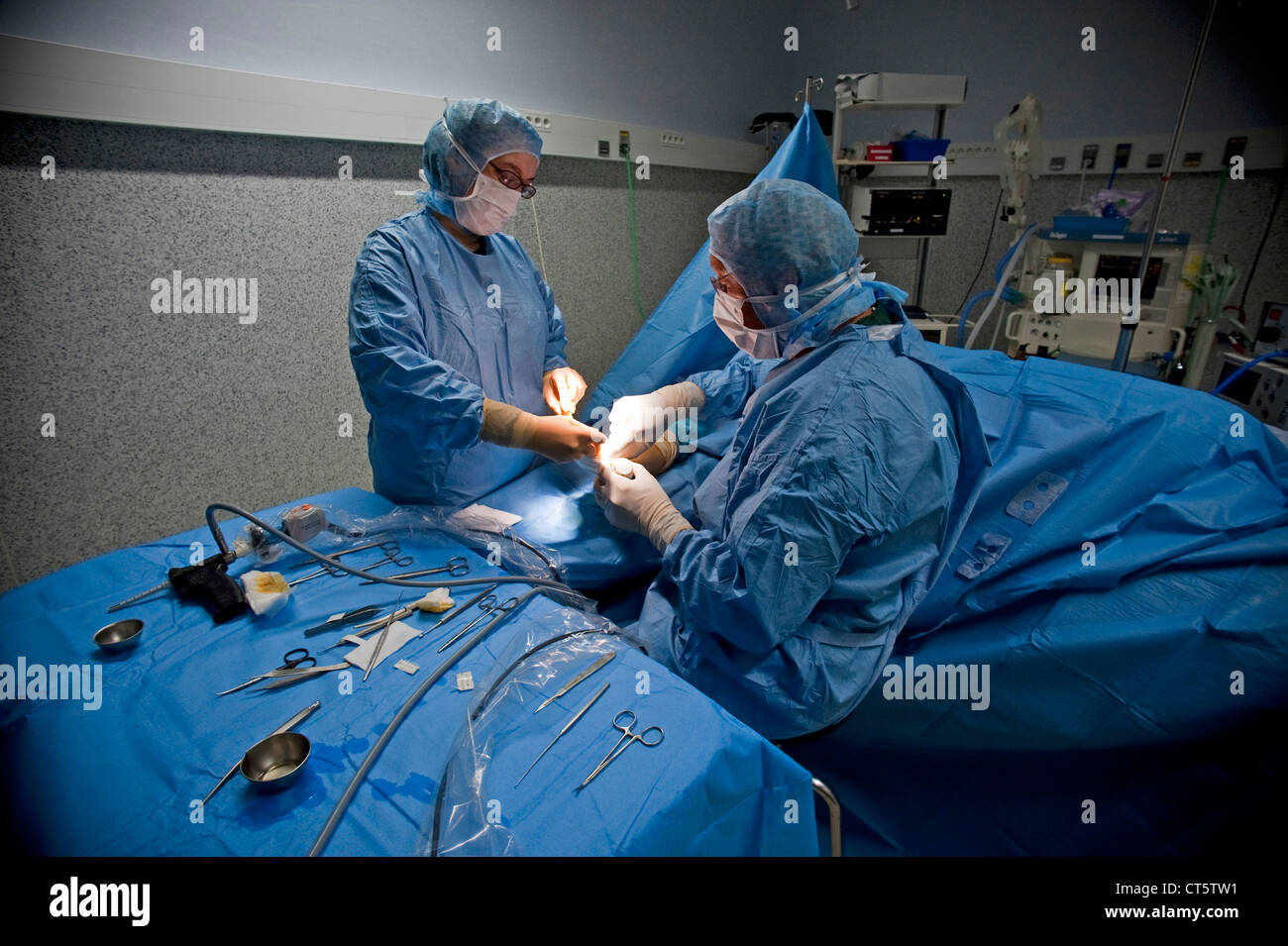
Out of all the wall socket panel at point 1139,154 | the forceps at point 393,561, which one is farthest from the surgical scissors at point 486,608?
the wall socket panel at point 1139,154

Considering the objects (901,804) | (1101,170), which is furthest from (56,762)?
(1101,170)

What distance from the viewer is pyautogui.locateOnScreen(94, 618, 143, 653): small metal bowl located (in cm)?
89

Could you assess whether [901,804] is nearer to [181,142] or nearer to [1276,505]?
[1276,505]

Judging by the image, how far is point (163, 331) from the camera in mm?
1657

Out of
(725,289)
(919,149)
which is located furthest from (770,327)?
(919,149)

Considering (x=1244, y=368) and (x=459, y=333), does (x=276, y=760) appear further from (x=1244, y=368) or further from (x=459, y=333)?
(x=1244, y=368)

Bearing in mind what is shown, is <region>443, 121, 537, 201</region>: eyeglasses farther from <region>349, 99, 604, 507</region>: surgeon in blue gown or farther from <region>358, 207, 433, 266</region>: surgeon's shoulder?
<region>358, 207, 433, 266</region>: surgeon's shoulder

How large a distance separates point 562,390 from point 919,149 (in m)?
1.94

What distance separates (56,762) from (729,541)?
0.93 m

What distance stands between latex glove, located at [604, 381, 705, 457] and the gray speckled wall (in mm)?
1085

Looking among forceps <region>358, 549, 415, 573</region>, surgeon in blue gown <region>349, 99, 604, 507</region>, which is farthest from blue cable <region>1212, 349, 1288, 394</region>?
forceps <region>358, 549, 415, 573</region>

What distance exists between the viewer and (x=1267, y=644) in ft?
3.30

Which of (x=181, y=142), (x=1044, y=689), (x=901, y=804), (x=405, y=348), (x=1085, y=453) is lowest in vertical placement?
(x=901, y=804)

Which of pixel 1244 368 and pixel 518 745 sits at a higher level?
pixel 1244 368
